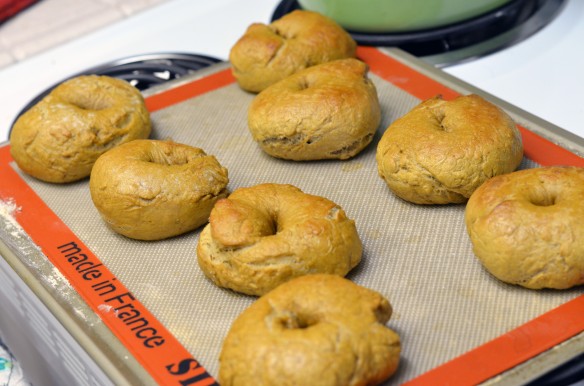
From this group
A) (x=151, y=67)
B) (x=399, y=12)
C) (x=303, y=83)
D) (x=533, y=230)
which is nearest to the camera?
(x=533, y=230)

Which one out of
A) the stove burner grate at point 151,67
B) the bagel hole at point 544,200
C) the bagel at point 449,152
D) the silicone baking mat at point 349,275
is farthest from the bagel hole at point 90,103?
the bagel hole at point 544,200

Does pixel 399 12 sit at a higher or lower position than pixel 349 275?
higher

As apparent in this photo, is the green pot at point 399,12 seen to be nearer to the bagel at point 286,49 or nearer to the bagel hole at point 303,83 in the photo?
the bagel at point 286,49

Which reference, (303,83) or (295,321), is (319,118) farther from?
(295,321)

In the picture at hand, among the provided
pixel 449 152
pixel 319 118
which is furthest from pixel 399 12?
pixel 449 152

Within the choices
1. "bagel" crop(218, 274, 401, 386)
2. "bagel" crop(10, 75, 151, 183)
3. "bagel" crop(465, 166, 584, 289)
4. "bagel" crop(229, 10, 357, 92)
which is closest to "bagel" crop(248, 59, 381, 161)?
"bagel" crop(229, 10, 357, 92)
